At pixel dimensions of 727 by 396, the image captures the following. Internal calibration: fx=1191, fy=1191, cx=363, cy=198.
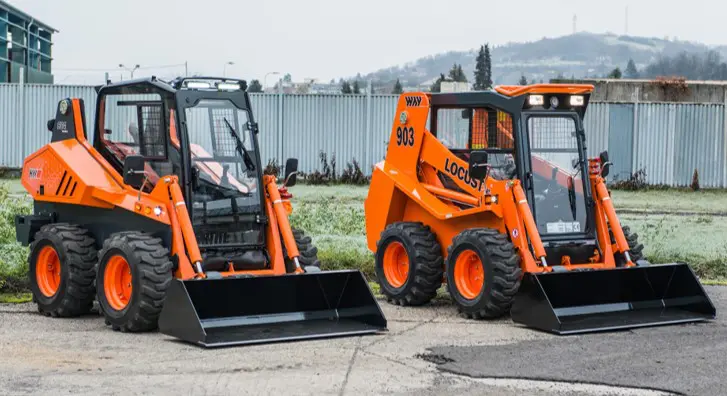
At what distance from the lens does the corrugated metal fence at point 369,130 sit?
2984 cm

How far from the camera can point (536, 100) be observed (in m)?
12.5

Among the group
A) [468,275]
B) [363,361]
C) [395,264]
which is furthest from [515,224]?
[363,361]

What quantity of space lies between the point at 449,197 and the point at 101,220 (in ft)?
12.3

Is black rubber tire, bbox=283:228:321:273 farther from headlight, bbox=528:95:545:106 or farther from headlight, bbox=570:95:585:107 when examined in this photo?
headlight, bbox=570:95:585:107

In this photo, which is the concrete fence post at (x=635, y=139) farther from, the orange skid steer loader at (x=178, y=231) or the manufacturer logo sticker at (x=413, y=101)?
the orange skid steer loader at (x=178, y=231)

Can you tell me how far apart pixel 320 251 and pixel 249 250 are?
441 centimetres

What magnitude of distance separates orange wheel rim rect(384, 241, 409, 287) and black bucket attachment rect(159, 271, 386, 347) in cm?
232

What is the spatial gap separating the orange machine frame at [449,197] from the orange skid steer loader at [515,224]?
1 cm

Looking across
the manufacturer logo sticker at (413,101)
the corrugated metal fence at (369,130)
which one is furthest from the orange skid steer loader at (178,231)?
the corrugated metal fence at (369,130)

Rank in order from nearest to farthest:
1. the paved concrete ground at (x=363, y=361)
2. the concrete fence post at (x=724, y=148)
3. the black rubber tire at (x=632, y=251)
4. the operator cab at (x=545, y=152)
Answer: the paved concrete ground at (x=363, y=361)
the operator cab at (x=545, y=152)
the black rubber tire at (x=632, y=251)
the concrete fence post at (x=724, y=148)

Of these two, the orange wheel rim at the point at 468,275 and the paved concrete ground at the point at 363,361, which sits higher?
the orange wheel rim at the point at 468,275

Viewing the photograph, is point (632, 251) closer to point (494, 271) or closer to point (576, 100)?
point (576, 100)

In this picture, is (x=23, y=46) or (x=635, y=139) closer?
(x=635, y=139)

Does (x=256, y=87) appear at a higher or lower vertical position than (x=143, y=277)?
higher
